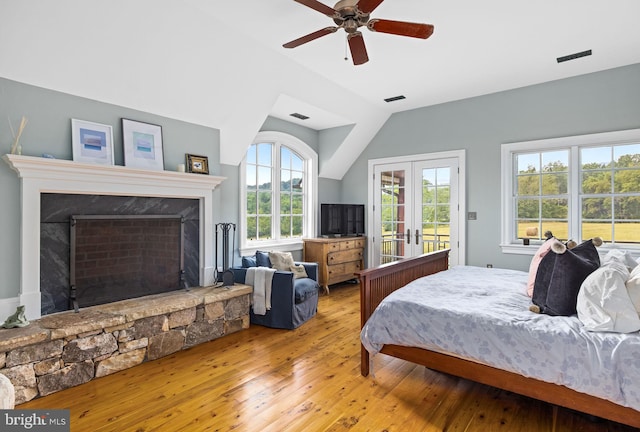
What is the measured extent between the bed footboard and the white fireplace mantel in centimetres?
217

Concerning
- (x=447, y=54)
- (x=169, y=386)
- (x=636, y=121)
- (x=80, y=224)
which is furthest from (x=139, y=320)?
(x=636, y=121)

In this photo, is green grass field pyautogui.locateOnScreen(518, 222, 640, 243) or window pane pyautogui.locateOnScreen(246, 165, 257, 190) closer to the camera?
green grass field pyautogui.locateOnScreen(518, 222, 640, 243)

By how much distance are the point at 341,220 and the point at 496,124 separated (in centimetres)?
274

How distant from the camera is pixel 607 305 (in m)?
1.88

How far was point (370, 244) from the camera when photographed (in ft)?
20.5

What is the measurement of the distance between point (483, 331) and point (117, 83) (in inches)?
138

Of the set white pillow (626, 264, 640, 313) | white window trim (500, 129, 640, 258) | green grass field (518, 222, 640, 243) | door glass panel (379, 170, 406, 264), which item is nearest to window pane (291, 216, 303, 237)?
door glass panel (379, 170, 406, 264)

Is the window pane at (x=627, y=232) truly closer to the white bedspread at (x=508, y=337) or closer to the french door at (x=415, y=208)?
the french door at (x=415, y=208)

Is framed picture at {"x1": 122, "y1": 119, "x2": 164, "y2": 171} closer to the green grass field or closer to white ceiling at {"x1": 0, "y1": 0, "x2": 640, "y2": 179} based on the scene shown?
white ceiling at {"x1": 0, "y1": 0, "x2": 640, "y2": 179}

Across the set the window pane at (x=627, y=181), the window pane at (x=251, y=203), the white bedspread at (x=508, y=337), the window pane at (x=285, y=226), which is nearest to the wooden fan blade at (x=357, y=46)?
the white bedspread at (x=508, y=337)

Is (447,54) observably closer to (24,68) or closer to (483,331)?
(483,331)

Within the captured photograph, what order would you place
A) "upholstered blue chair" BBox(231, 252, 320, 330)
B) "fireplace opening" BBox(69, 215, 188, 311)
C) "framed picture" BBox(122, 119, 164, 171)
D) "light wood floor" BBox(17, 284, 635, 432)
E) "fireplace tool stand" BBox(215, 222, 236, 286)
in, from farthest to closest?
"fireplace tool stand" BBox(215, 222, 236, 286)
"upholstered blue chair" BBox(231, 252, 320, 330)
"framed picture" BBox(122, 119, 164, 171)
"fireplace opening" BBox(69, 215, 188, 311)
"light wood floor" BBox(17, 284, 635, 432)

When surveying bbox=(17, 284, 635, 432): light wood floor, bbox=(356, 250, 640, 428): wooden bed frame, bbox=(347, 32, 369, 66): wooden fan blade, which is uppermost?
bbox=(347, 32, 369, 66): wooden fan blade

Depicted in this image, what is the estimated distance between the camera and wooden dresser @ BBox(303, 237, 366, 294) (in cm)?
543
